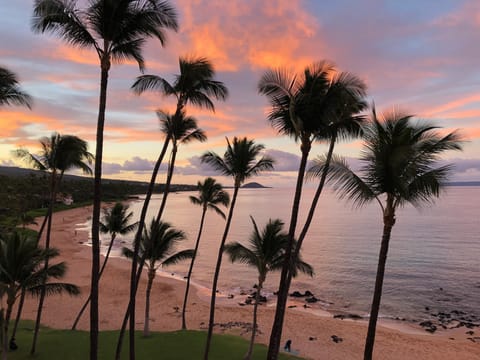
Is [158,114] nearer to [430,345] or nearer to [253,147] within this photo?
[253,147]

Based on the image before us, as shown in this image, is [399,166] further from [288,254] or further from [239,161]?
[239,161]

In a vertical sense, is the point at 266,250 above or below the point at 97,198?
below

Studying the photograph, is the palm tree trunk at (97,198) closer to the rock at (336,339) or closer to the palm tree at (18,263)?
the palm tree at (18,263)

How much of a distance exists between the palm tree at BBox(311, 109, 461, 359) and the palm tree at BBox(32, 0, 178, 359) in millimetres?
6859

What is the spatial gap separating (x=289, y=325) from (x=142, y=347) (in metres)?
16.2

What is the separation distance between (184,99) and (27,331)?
18.0m

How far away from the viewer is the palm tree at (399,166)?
9.87 meters

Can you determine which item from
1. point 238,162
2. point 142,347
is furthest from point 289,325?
point 238,162

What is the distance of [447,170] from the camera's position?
396 inches

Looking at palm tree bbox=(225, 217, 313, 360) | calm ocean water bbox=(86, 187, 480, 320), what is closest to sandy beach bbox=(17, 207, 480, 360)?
calm ocean water bbox=(86, 187, 480, 320)

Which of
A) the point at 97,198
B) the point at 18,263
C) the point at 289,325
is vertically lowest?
the point at 289,325

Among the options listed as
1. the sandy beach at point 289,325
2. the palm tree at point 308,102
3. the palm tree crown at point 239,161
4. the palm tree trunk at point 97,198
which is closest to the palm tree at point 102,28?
the palm tree trunk at point 97,198

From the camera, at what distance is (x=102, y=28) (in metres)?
10.2

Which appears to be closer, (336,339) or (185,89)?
(185,89)
